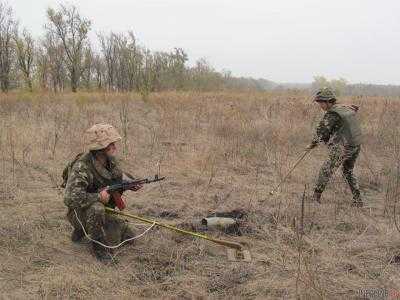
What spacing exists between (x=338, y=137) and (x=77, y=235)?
3227 mm

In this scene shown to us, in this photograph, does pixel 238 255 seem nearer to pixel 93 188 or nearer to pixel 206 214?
pixel 206 214

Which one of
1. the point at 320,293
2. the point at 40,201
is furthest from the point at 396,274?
the point at 40,201

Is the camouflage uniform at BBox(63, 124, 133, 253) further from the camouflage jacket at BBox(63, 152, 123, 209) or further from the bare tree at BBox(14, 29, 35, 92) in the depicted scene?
the bare tree at BBox(14, 29, 35, 92)

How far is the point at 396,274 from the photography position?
3.45 metres

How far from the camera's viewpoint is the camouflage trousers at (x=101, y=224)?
3.60 metres

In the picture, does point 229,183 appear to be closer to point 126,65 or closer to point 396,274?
point 396,274

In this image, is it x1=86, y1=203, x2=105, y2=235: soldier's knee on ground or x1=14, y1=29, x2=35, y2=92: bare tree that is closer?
x1=86, y1=203, x2=105, y2=235: soldier's knee on ground

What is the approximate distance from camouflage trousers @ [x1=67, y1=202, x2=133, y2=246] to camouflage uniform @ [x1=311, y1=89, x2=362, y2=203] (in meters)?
2.60

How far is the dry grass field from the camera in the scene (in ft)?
10.8

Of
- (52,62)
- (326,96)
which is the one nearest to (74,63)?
(52,62)

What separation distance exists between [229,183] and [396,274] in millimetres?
2807

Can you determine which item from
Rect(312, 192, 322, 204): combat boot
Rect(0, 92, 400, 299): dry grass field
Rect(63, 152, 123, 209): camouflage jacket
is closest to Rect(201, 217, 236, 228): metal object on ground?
Rect(0, 92, 400, 299): dry grass field

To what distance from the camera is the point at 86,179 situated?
3682 millimetres

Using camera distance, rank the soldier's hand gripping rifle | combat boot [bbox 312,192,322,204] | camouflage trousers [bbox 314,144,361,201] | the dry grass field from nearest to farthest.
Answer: the dry grass field
the soldier's hand gripping rifle
camouflage trousers [bbox 314,144,361,201]
combat boot [bbox 312,192,322,204]
